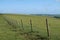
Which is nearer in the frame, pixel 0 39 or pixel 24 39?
pixel 24 39

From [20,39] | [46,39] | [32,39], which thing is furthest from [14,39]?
[46,39]

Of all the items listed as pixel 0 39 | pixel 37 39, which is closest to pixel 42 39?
pixel 37 39

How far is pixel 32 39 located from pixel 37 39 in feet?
2.27

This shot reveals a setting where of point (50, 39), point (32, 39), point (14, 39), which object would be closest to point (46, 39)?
point (50, 39)

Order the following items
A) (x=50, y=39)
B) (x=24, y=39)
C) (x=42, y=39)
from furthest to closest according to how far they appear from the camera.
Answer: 1. (x=24, y=39)
2. (x=42, y=39)
3. (x=50, y=39)

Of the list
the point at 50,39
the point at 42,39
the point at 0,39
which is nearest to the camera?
the point at 50,39

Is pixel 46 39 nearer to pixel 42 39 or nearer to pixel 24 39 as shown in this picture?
pixel 42 39

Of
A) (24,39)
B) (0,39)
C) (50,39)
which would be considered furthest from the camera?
(0,39)

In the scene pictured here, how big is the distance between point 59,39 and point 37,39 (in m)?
2.46

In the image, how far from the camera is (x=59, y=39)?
19688 mm

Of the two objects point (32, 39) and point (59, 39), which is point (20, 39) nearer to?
point (32, 39)

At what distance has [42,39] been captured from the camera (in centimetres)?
2027

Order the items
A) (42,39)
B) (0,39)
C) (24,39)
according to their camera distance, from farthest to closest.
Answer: (0,39)
(24,39)
(42,39)

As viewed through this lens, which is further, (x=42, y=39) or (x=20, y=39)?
(x=20, y=39)
